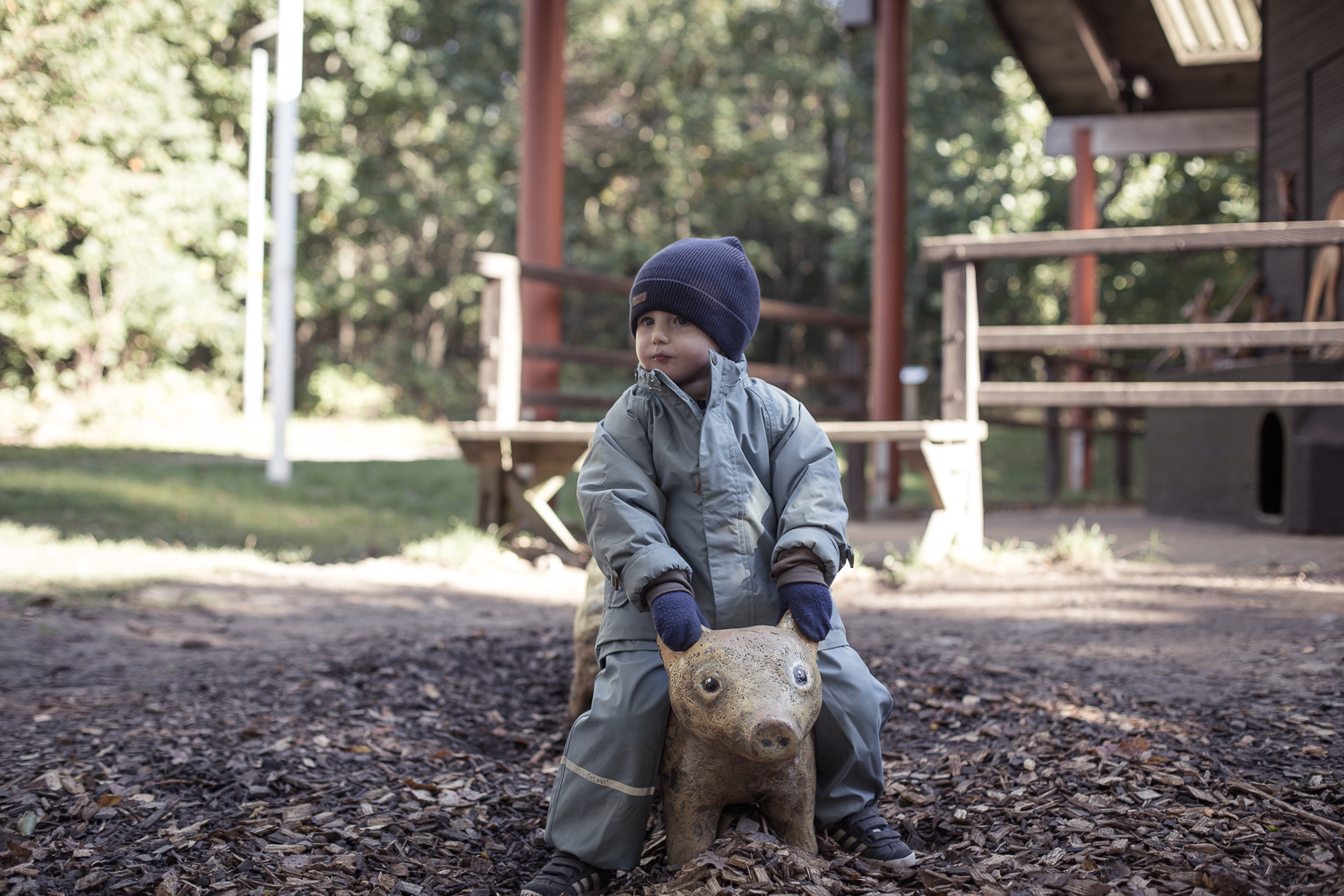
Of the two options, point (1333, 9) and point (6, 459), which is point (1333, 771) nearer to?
point (1333, 9)

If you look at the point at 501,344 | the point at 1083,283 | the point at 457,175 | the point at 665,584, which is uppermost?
the point at 457,175

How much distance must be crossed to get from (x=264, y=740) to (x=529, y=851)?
43.6 inches

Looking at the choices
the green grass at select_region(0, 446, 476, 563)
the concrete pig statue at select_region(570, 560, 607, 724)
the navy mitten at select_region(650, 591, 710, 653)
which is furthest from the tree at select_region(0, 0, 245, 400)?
the navy mitten at select_region(650, 591, 710, 653)

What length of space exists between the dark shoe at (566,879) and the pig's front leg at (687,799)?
0.53 feet

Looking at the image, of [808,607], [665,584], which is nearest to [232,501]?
[665,584]

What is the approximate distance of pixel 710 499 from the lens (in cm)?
228

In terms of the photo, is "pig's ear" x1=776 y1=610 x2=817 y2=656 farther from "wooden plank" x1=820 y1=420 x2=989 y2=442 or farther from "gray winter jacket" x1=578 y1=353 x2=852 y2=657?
"wooden plank" x1=820 y1=420 x2=989 y2=442

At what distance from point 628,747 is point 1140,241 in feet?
16.2

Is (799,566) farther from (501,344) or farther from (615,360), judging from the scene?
(615,360)

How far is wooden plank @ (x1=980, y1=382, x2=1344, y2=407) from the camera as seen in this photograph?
5.63 m

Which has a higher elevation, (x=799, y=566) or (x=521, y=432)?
(x=521, y=432)

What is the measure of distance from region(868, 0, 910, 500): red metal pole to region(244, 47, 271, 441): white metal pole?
12.2 m

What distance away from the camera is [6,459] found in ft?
36.2

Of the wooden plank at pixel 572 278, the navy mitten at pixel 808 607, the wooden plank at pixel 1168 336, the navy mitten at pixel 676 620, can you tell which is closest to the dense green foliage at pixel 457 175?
the wooden plank at pixel 572 278
